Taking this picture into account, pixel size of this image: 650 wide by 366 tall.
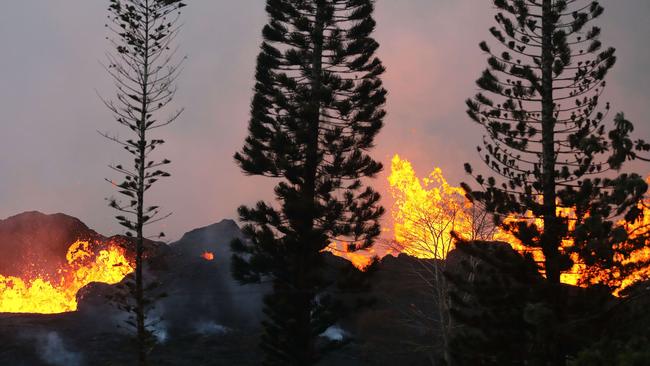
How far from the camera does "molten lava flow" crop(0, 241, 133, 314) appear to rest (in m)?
30.7

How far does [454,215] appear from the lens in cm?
2005

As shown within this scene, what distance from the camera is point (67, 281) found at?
121ft

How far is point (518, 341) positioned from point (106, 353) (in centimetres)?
1342

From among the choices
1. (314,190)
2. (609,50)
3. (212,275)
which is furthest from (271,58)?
(212,275)

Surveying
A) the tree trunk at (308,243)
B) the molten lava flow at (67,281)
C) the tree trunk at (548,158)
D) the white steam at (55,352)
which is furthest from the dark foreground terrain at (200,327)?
the tree trunk at (548,158)

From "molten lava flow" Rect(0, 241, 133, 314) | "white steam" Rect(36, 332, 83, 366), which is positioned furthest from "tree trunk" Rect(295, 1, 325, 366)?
"molten lava flow" Rect(0, 241, 133, 314)

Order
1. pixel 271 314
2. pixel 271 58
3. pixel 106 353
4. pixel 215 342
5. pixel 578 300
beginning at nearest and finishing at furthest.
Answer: pixel 578 300 < pixel 271 314 < pixel 271 58 < pixel 106 353 < pixel 215 342

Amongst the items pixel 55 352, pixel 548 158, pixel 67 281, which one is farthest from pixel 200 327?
pixel 67 281

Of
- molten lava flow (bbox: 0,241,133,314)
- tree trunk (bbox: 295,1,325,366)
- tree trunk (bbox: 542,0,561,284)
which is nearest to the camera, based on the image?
tree trunk (bbox: 542,0,561,284)

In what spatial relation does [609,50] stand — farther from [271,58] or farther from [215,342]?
[215,342]

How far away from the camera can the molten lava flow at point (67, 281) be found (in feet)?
101

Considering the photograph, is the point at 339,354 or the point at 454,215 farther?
the point at 339,354

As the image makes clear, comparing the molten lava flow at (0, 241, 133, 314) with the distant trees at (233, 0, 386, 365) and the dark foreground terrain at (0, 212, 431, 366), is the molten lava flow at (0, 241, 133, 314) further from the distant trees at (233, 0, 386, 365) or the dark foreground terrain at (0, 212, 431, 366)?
the distant trees at (233, 0, 386, 365)

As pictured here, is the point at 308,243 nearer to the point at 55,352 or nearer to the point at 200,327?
the point at 200,327
